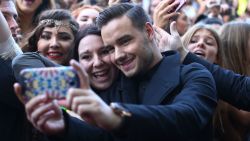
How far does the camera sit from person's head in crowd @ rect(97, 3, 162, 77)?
247 centimetres

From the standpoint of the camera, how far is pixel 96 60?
2.96 meters

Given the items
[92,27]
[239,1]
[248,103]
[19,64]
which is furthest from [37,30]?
[239,1]

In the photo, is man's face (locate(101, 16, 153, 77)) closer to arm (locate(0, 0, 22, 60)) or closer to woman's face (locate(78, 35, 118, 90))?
woman's face (locate(78, 35, 118, 90))

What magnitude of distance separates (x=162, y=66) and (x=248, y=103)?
62 centimetres

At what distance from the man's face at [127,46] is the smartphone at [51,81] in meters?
0.63

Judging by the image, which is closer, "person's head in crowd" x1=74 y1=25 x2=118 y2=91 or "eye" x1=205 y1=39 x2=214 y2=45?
"person's head in crowd" x1=74 y1=25 x2=118 y2=91

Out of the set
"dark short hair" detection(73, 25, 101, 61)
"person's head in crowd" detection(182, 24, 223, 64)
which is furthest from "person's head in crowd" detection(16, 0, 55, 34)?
"dark short hair" detection(73, 25, 101, 61)

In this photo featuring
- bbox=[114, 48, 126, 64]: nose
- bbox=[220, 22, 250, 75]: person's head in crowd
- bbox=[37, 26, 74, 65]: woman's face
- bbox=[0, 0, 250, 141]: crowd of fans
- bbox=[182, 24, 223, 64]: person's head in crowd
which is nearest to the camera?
bbox=[0, 0, 250, 141]: crowd of fans

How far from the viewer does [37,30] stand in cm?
367

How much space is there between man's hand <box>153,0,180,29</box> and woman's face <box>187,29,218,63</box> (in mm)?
967

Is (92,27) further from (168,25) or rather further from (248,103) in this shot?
(248,103)

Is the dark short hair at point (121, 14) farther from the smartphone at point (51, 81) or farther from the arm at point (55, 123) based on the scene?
the smartphone at point (51, 81)

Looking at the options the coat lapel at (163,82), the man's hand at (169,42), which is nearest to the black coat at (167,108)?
the coat lapel at (163,82)

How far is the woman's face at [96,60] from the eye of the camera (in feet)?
9.39
